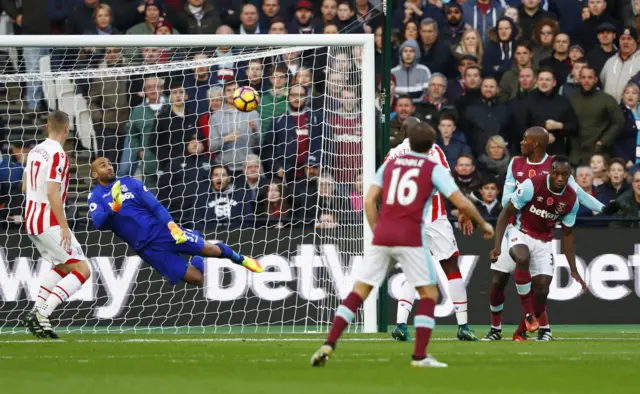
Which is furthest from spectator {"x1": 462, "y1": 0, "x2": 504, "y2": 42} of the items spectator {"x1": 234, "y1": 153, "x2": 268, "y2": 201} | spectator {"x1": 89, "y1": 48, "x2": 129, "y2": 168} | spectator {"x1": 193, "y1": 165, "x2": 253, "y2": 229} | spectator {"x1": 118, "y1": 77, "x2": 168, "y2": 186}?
spectator {"x1": 89, "y1": 48, "x2": 129, "y2": 168}

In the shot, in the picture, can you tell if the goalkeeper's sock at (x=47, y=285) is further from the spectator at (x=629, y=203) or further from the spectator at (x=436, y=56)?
the spectator at (x=629, y=203)

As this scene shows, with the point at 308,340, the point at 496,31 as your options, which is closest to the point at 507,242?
the point at 308,340

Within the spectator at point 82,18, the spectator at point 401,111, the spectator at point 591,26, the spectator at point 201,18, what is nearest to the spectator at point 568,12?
the spectator at point 591,26

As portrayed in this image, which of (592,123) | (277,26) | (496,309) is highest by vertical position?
(277,26)

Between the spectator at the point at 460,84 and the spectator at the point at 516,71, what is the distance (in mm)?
475

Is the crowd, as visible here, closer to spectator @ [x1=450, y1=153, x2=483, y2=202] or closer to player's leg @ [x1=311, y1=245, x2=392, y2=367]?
spectator @ [x1=450, y1=153, x2=483, y2=202]

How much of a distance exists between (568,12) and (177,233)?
786 cm

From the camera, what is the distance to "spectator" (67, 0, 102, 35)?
1683 centimetres

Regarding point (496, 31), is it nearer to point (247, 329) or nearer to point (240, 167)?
point (240, 167)

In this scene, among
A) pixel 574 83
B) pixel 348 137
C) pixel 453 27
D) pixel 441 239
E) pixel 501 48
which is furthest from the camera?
pixel 453 27

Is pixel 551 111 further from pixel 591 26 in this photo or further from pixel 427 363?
pixel 427 363

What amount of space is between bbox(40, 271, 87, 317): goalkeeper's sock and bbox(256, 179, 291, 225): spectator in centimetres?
319

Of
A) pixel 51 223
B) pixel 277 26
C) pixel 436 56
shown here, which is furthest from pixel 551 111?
pixel 51 223

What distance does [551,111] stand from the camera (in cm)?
1603
